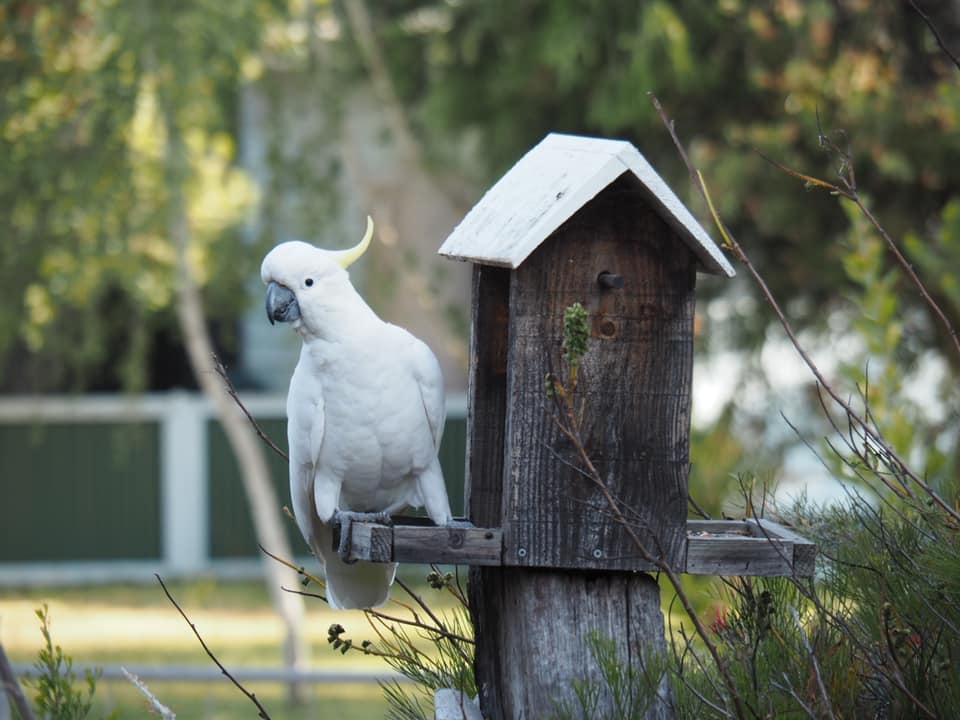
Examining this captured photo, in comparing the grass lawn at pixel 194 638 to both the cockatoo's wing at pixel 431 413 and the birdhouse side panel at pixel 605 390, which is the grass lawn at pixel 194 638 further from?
the birdhouse side panel at pixel 605 390

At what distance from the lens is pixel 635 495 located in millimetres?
1979

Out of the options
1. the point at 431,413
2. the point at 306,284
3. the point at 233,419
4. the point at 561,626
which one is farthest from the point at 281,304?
the point at 233,419

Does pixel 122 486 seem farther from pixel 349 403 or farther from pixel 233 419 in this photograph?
pixel 349 403

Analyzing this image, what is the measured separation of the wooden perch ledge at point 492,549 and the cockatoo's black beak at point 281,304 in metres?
0.39

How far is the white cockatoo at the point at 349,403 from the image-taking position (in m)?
2.14

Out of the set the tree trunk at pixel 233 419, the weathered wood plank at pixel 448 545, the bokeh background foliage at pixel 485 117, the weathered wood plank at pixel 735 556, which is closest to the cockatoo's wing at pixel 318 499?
the weathered wood plank at pixel 448 545

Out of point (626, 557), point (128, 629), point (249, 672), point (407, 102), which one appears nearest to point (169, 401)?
point (128, 629)

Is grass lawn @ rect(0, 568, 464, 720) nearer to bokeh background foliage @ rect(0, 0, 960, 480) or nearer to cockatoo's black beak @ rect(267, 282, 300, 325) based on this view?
bokeh background foliage @ rect(0, 0, 960, 480)

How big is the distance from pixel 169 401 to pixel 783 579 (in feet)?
28.4

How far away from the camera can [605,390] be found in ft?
6.49

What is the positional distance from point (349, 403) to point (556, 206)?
0.56 metres

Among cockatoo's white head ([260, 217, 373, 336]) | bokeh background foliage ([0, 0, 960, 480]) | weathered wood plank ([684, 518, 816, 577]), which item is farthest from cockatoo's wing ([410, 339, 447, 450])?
bokeh background foliage ([0, 0, 960, 480])

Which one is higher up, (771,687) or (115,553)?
(771,687)

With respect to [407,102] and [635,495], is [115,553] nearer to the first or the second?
[407,102]
